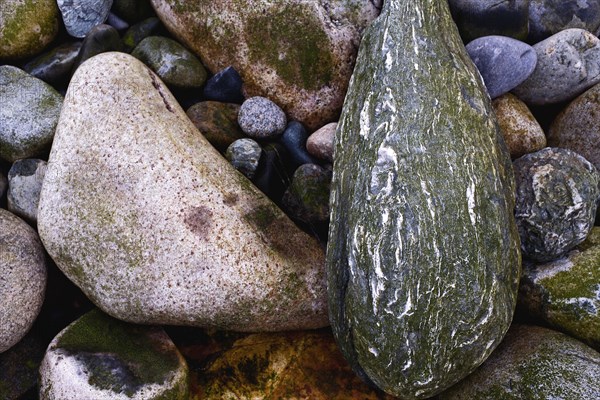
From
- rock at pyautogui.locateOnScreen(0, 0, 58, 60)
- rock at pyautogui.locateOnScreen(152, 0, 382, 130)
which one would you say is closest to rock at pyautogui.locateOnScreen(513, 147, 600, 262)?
rock at pyautogui.locateOnScreen(152, 0, 382, 130)

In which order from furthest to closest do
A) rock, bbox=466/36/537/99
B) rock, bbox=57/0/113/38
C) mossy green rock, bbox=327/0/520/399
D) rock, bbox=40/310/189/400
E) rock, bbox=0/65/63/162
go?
rock, bbox=57/0/113/38 < rock, bbox=0/65/63/162 < rock, bbox=466/36/537/99 < rock, bbox=40/310/189/400 < mossy green rock, bbox=327/0/520/399

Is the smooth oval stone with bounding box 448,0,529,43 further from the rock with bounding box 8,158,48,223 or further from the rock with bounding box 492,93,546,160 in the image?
the rock with bounding box 8,158,48,223

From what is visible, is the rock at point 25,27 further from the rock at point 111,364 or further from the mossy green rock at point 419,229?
the mossy green rock at point 419,229

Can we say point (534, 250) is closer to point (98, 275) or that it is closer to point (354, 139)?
point (354, 139)

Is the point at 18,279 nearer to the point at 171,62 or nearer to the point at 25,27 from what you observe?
the point at 171,62

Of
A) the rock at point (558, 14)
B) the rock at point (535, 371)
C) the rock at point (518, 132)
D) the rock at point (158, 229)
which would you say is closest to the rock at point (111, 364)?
the rock at point (158, 229)

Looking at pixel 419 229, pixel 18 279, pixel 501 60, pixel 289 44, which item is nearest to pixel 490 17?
pixel 501 60

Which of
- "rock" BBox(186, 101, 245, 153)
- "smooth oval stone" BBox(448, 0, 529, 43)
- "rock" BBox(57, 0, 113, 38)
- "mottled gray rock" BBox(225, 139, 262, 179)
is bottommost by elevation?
"mottled gray rock" BBox(225, 139, 262, 179)
